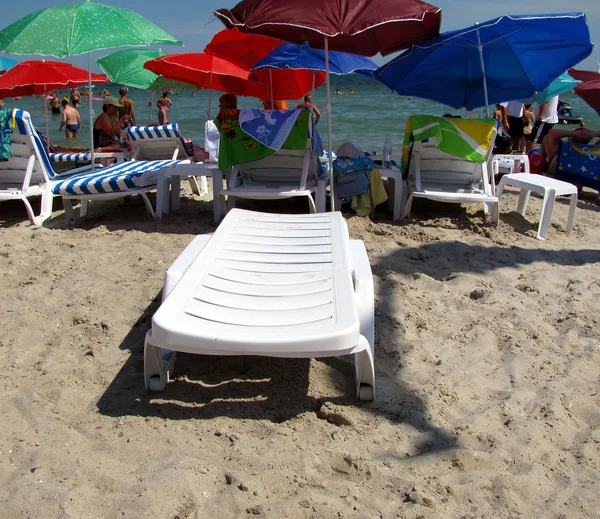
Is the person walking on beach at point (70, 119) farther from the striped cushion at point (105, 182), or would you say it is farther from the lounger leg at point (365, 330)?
the lounger leg at point (365, 330)

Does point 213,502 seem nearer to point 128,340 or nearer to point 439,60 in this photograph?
point 128,340

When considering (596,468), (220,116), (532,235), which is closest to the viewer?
(596,468)

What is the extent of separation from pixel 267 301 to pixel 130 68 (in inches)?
337

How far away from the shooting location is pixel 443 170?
20.0 ft

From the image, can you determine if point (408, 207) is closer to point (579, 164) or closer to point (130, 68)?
point (579, 164)

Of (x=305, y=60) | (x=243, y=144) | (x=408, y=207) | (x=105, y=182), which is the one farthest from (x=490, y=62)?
(x=105, y=182)

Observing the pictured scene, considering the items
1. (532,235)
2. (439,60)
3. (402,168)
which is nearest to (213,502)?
(532,235)

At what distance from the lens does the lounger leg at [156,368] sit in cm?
274

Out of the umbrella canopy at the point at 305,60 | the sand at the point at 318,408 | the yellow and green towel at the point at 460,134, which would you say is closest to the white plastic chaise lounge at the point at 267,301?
the sand at the point at 318,408

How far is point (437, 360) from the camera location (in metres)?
3.21

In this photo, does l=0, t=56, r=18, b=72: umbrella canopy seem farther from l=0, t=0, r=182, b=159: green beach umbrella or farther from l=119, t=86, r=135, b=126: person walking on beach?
l=0, t=0, r=182, b=159: green beach umbrella

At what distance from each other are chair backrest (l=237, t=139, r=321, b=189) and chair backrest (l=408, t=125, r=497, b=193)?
3.23ft

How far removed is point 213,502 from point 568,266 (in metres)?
3.53

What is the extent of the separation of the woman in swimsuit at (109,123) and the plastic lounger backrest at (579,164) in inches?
245
